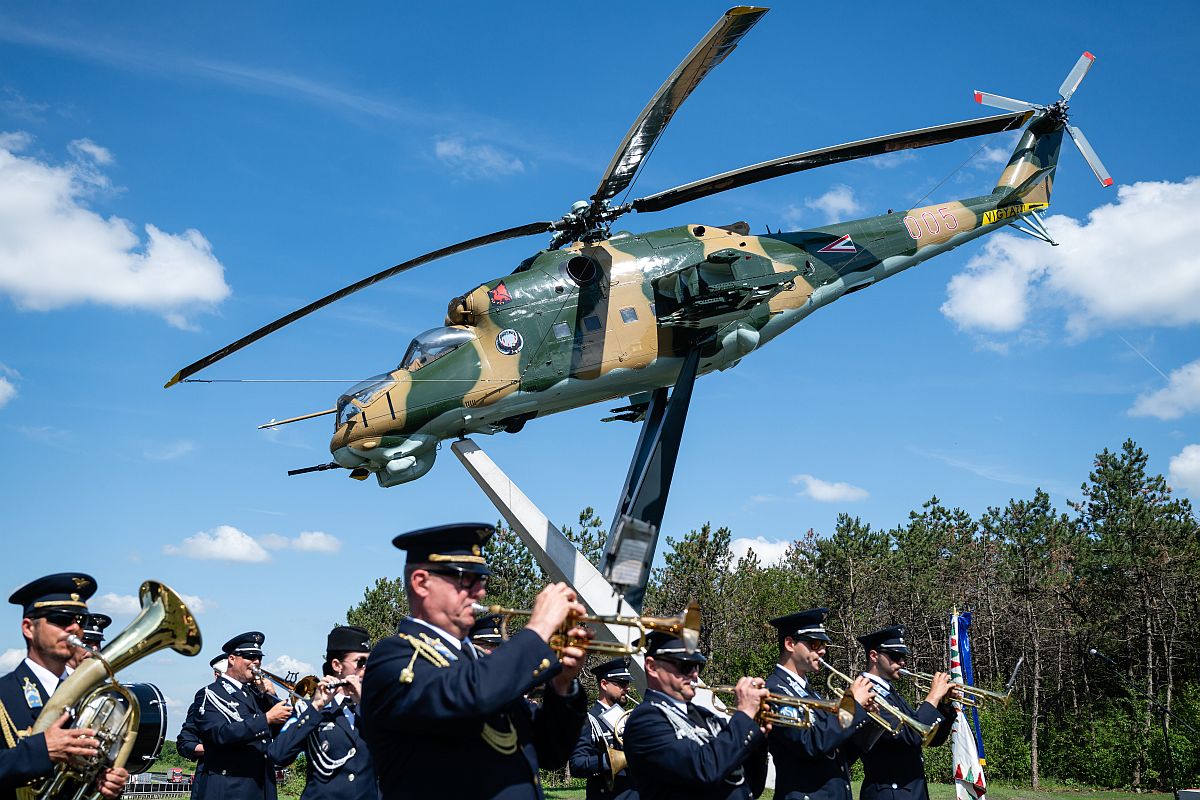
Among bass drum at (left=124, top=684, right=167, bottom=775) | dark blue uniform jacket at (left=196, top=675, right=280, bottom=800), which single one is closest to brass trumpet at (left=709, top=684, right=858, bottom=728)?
bass drum at (left=124, top=684, right=167, bottom=775)

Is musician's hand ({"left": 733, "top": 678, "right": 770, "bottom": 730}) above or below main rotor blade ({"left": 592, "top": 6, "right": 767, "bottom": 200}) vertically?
below

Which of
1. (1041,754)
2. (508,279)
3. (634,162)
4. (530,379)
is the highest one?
(634,162)

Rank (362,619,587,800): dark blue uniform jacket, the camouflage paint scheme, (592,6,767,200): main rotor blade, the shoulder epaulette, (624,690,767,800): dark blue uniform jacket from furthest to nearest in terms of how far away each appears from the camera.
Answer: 1. the camouflage paint scheme
2. (592,6,767,200): main rotor blade
3. (624,690,767,800): dark blue uniform jacket
4. the shoulder epaulette
5. (362,619,587,800): dark blue uniform jacket

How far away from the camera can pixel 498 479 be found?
579 inches

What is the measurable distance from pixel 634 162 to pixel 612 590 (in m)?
5.89

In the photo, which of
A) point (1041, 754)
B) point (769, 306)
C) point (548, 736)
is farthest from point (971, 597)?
point (548, 736)

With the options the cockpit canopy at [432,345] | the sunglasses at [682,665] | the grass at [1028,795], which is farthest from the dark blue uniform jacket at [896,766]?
the grass at [1028,795]

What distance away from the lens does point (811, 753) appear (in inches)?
260

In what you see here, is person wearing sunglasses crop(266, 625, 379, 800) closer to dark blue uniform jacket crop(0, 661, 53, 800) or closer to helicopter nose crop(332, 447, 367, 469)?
dark blue uniform jacket crop(0, 661, 53, 800)

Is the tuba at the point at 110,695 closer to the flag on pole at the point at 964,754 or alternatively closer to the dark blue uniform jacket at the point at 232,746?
the dark blue uniform jacket at the point at 232,746

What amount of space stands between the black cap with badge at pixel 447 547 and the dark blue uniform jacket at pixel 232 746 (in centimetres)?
571

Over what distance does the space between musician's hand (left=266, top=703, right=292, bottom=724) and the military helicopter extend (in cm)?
485

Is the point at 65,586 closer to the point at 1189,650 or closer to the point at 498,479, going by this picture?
the point at 498,479

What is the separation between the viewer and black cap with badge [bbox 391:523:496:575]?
4.04 meters
